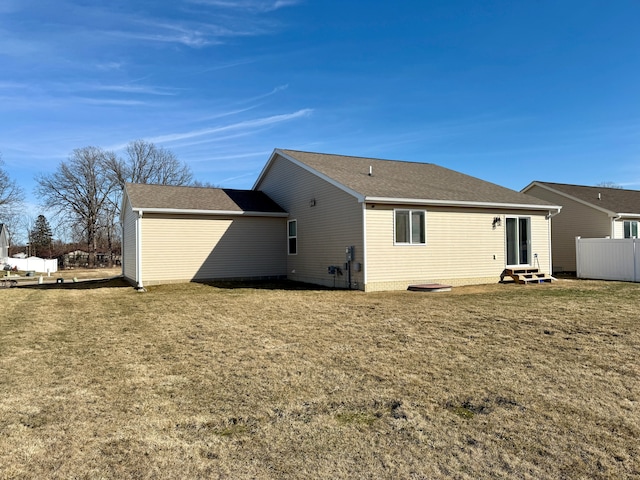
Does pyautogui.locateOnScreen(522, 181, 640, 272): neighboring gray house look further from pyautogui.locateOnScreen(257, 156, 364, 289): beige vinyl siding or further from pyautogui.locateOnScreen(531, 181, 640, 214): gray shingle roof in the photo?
pyautogui.locateOnScreen(257, 156, 364, 289): beige vinyl siding

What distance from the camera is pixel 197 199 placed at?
56.3ft

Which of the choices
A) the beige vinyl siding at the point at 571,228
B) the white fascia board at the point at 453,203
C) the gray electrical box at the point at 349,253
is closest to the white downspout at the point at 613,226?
the beige vinyl siding at the point at 571,228

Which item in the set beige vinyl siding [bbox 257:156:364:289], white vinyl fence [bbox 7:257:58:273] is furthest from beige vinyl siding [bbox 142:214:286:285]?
white vinyl fence [bbox 7:257:58:273]

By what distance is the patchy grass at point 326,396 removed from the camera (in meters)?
3.00

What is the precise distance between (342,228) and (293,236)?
12.6ft

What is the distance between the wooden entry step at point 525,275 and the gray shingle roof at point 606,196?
7.21 metres

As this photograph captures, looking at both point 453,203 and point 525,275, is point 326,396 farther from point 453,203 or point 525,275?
point 525,275

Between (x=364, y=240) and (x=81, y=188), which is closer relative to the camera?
(x=364, y=240)

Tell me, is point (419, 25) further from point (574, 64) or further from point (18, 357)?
point (18, 357)

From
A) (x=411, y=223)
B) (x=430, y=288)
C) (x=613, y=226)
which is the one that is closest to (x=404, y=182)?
(x=411, y=223)

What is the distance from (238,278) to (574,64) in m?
14.8

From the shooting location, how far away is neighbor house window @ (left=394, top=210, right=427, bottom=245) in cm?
1357

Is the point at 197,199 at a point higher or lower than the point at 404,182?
lower

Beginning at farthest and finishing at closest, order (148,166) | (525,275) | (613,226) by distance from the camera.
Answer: (148,166), (613,226), (525,275)
